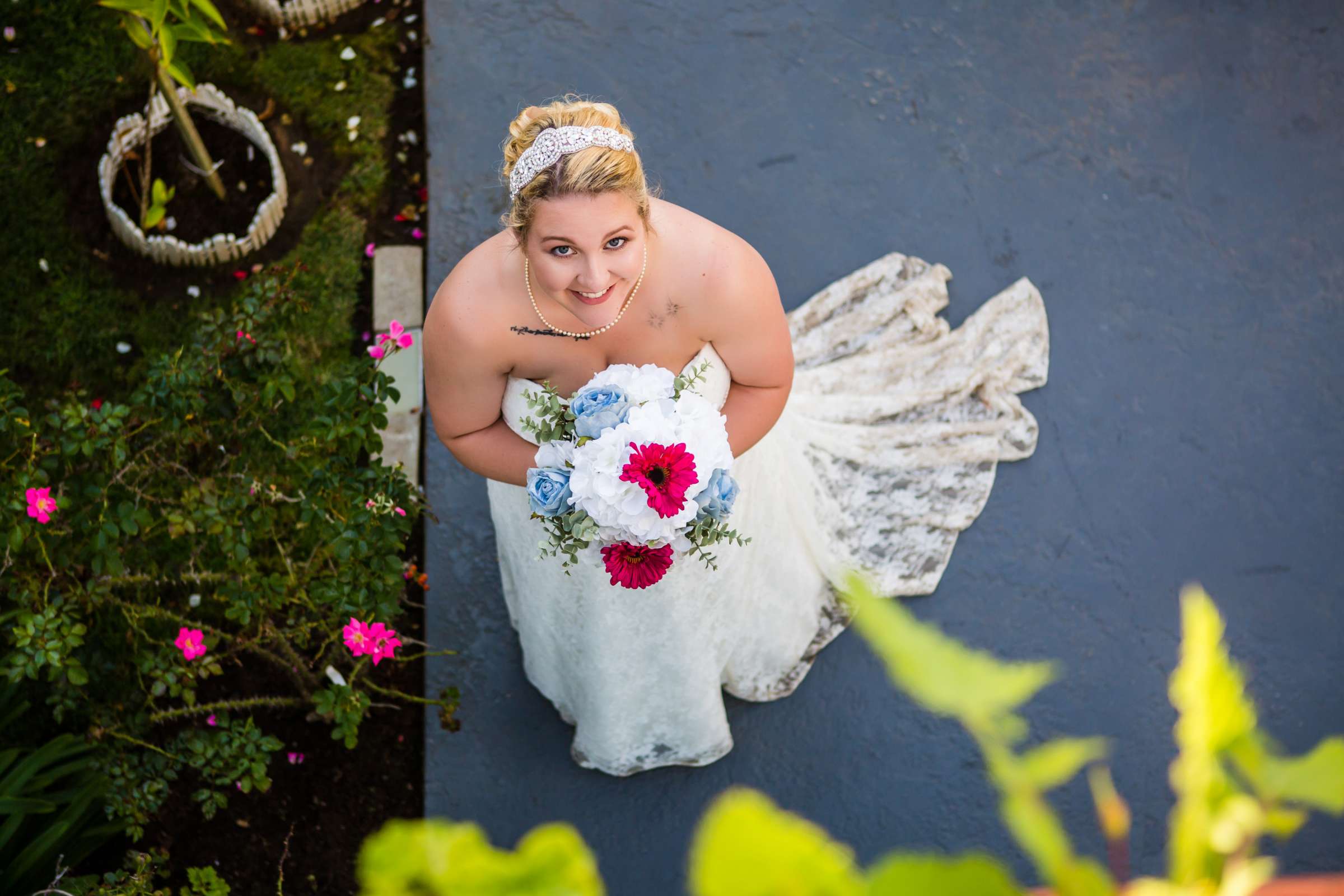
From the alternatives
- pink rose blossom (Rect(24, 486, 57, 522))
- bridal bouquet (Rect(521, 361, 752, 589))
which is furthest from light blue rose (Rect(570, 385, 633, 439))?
pink rose blossom (Rect(24, 486, 57, 522))

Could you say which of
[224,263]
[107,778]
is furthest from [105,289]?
[107,778]

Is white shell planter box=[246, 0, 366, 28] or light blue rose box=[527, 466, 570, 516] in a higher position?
light blue rose box=[527, 466, 570, 516]

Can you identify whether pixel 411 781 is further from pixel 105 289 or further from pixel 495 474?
pixel 105 289

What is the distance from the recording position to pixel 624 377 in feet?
6.20

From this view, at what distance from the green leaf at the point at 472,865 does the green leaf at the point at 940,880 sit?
0.34 feet

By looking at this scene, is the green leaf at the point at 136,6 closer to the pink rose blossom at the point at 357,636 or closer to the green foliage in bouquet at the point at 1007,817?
the pink rose blossom at the point at 357,636

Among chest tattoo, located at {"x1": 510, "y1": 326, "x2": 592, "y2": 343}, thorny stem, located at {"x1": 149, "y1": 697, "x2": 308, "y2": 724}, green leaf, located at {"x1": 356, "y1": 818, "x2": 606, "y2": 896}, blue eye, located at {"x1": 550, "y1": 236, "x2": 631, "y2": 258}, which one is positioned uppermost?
green leaf, located at {"x1": 356, "y1": 818, "x2": 606, "y2": 896}

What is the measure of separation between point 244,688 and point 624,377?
5.85 ft

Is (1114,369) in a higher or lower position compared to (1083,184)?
lower

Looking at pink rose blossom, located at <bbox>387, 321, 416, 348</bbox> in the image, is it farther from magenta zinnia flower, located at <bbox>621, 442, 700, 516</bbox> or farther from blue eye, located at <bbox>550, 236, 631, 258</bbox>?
magenta zinnia flower, located at <bbox>621, 442, 700, 516</bbox>

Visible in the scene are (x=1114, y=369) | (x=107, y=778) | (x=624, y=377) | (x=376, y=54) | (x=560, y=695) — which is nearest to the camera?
(x=624, y=377)

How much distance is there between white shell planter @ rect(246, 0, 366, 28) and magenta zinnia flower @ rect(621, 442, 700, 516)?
107 inches

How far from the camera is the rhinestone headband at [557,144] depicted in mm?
1790

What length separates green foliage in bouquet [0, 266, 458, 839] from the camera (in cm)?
225
